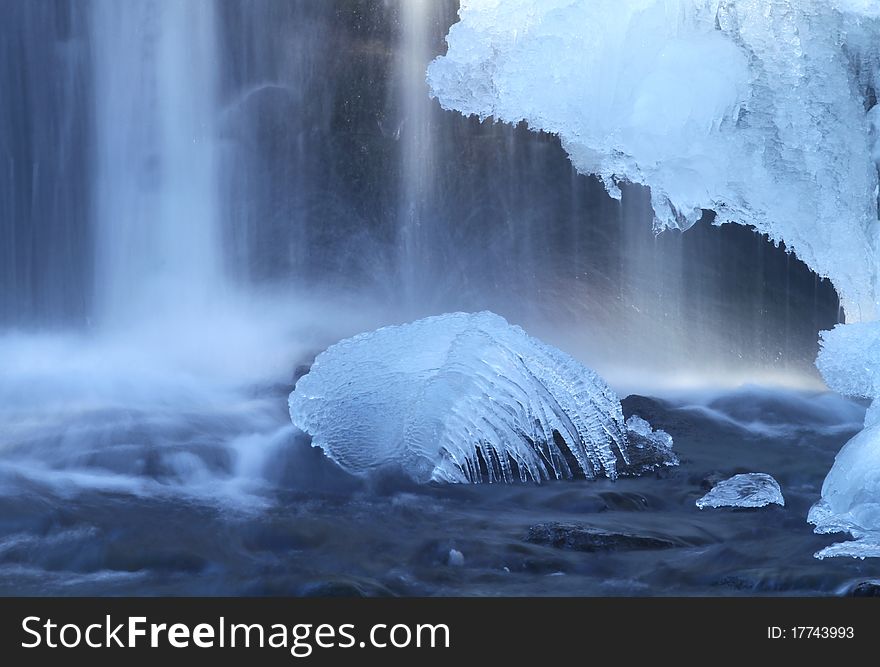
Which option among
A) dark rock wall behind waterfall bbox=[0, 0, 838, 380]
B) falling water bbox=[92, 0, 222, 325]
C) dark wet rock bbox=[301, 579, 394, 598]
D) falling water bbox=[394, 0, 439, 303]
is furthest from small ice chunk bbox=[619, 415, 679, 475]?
→ falling water bbox=[92, 0, 222, 325]

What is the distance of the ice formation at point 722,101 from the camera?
667 cm

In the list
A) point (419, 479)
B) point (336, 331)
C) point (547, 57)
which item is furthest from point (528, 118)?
point (419, 479)

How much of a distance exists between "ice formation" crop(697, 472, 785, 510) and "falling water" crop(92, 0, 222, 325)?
13.4 feet

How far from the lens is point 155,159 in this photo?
7.92 meters

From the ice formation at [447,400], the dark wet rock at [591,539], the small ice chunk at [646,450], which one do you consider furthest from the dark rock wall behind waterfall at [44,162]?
the dark wet rock at [591,539]

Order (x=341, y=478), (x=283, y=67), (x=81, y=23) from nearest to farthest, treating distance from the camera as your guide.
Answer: (x=341, y=478), (x=81, y=23), (x=283, y=67)

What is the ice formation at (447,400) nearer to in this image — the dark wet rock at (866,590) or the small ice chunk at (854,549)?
the small ice chunk at (854,549)

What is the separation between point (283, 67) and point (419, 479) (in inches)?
169

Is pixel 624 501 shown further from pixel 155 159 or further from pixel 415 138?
pixel 155 159

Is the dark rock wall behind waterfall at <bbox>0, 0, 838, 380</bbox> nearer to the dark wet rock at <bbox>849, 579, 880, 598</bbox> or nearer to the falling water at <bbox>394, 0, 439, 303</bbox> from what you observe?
the falling water at <bbox>394, 0, 439, 303</bbox>

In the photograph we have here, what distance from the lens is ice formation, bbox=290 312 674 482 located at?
17.2 ft

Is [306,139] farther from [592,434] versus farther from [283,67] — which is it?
[592,434]

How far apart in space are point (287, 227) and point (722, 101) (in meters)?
3.32

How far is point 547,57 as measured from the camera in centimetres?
679
